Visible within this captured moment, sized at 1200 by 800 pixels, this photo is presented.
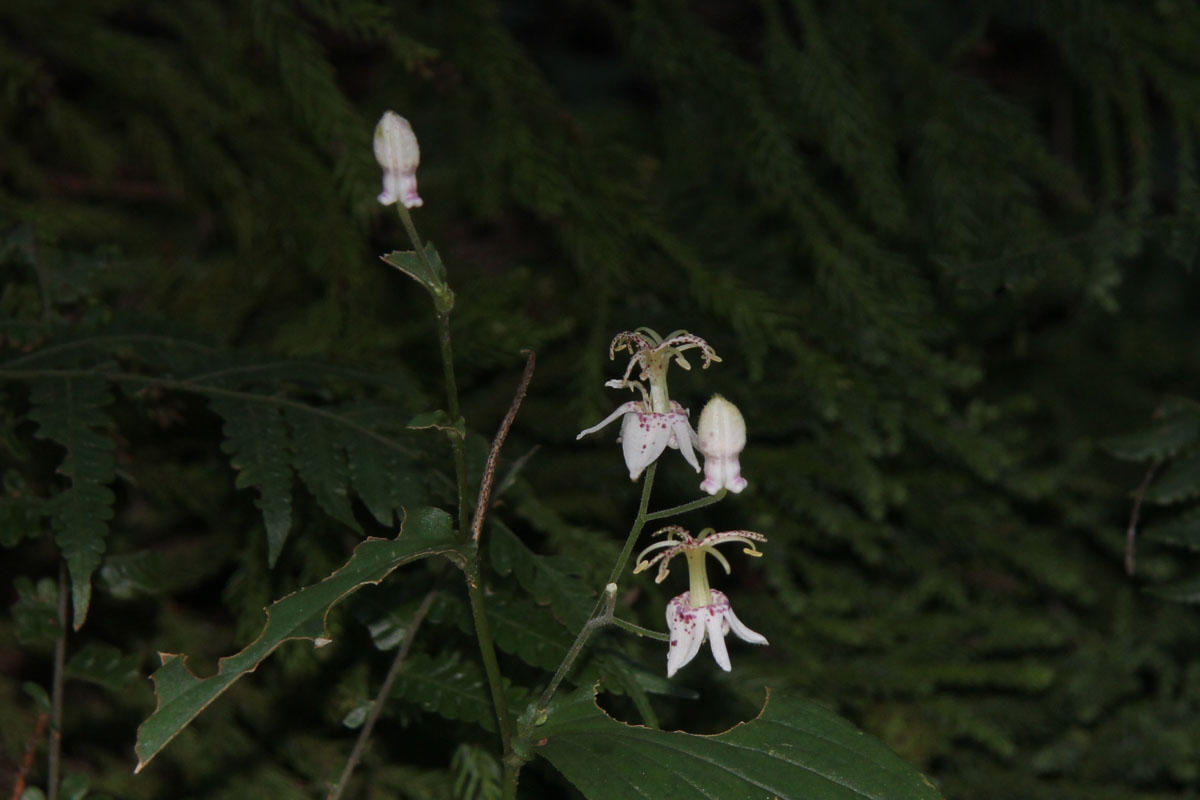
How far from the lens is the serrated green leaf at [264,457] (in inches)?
68.6

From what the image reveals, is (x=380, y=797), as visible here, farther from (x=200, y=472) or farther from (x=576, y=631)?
(x=200, y=472)

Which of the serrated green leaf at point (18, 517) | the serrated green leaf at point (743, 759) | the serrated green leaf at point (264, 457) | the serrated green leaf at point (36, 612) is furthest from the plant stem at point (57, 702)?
the serrated green leaf at point (743, 759)

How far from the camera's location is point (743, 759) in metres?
1.45

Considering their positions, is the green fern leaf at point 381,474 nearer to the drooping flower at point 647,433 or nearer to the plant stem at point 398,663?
the plant stem at point 398,663

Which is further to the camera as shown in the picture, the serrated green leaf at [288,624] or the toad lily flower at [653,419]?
the toad lily flower at [653,419]

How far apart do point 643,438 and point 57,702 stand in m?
1.24

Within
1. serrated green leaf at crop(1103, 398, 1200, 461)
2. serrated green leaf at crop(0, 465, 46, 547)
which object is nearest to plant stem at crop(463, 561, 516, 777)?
serrated green leaf at crop(0, 465, 46, 547)

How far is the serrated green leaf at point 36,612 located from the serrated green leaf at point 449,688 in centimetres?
68

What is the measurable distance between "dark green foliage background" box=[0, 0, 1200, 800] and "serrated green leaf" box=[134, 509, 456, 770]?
0.51m

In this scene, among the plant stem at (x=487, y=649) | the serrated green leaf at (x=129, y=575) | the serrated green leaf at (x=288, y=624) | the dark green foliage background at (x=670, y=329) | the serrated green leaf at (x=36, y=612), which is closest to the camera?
the serrated green leaf at (x=288, y=624)

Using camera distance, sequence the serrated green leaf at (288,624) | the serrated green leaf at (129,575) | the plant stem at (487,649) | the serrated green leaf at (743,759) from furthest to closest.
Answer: the serrated green leaf at (129,575)
the plant stem at (487,649)
the serrated green leaf at (743,759)
the serrated green leaf at (288,624)

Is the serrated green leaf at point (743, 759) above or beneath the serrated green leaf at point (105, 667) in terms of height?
above

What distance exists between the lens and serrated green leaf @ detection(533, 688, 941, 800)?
140cm

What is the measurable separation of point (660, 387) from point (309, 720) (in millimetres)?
1286
